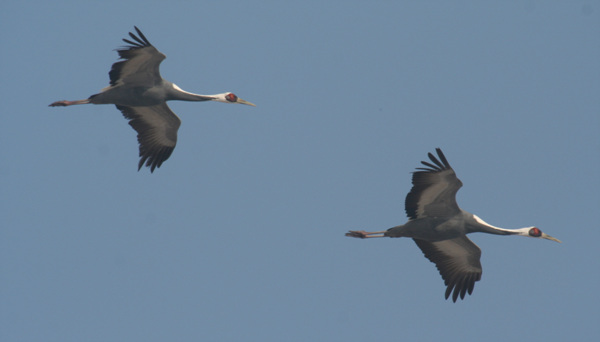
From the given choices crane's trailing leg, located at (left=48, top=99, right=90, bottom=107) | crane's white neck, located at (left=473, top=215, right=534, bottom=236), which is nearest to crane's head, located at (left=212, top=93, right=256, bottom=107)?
crane's trailing leg, located at (left=48, top=99, right=90, bottom=107)

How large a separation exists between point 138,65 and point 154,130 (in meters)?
2.33

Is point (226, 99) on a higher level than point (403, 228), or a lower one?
higher

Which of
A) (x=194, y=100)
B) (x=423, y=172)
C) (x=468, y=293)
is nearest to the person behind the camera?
(x=423, y=172)

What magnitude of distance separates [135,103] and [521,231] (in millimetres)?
9862

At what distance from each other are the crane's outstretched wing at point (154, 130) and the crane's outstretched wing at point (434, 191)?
6.68 m

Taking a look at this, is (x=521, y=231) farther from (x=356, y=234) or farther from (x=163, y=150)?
(x=163, y=150)

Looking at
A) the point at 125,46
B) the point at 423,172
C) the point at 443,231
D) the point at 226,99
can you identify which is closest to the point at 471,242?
the point at 443,231

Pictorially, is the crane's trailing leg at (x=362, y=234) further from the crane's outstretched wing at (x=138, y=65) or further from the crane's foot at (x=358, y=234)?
the crane's outstretched wing at (x=138, y=65)

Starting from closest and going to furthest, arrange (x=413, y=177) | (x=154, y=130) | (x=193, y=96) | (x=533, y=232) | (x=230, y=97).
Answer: (x=413, y=177), (x=533, y=232), (x=193, y=96), (x=154, y=130), (x=230, y=97)

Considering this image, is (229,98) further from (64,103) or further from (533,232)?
(533,232)

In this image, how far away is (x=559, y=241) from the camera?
21766 mm

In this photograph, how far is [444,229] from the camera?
2109 cm

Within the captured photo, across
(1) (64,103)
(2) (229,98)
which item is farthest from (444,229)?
(1) (64,103)

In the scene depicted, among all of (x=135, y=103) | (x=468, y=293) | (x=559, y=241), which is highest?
(x=135, y=103)
